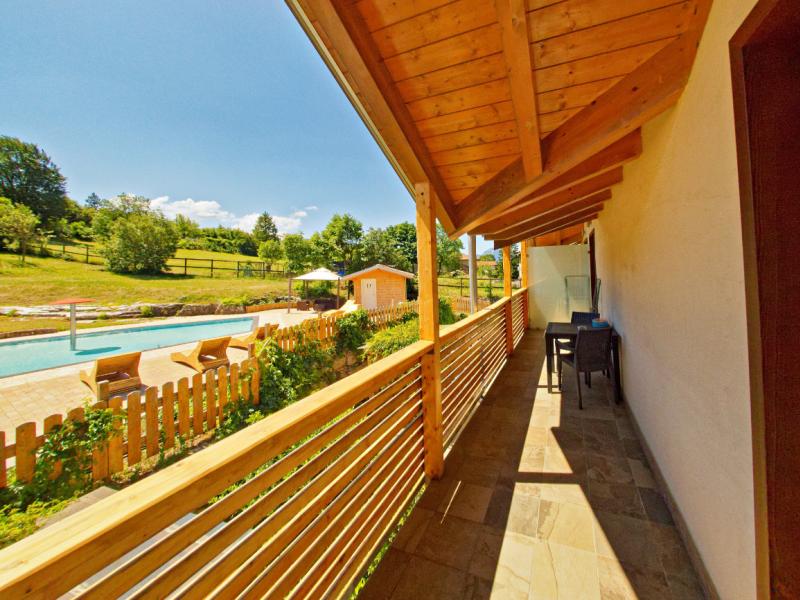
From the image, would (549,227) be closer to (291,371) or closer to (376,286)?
(291,371)

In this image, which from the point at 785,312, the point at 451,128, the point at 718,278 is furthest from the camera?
the point at 451,128

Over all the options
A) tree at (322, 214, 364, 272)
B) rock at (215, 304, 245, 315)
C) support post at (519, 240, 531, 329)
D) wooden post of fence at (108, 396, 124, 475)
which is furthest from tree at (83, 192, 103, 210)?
support post at (519, 240, 531, 329)

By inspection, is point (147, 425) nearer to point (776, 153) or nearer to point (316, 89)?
point (776, 153)

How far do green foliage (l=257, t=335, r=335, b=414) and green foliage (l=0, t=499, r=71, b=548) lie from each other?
7.48 feet

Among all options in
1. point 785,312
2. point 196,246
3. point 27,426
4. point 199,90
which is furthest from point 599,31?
point 196,246

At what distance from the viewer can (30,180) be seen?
2812cm

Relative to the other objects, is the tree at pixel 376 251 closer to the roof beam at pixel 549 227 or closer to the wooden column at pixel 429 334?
the roof beam at pixel 549 227

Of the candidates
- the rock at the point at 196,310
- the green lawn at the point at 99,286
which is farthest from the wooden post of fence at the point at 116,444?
the green lawn at the point at 99,286

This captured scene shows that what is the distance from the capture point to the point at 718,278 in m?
1.20

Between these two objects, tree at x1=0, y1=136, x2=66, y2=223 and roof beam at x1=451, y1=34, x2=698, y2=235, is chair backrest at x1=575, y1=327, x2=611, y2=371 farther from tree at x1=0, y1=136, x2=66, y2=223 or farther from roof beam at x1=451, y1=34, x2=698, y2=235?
tree at x1=0, y1=136, x2=66, y2=223

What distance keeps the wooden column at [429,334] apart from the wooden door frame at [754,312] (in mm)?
1436

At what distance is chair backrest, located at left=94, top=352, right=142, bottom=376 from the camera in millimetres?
5195

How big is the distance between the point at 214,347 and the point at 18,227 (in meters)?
22.9

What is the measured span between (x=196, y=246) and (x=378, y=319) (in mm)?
33907
